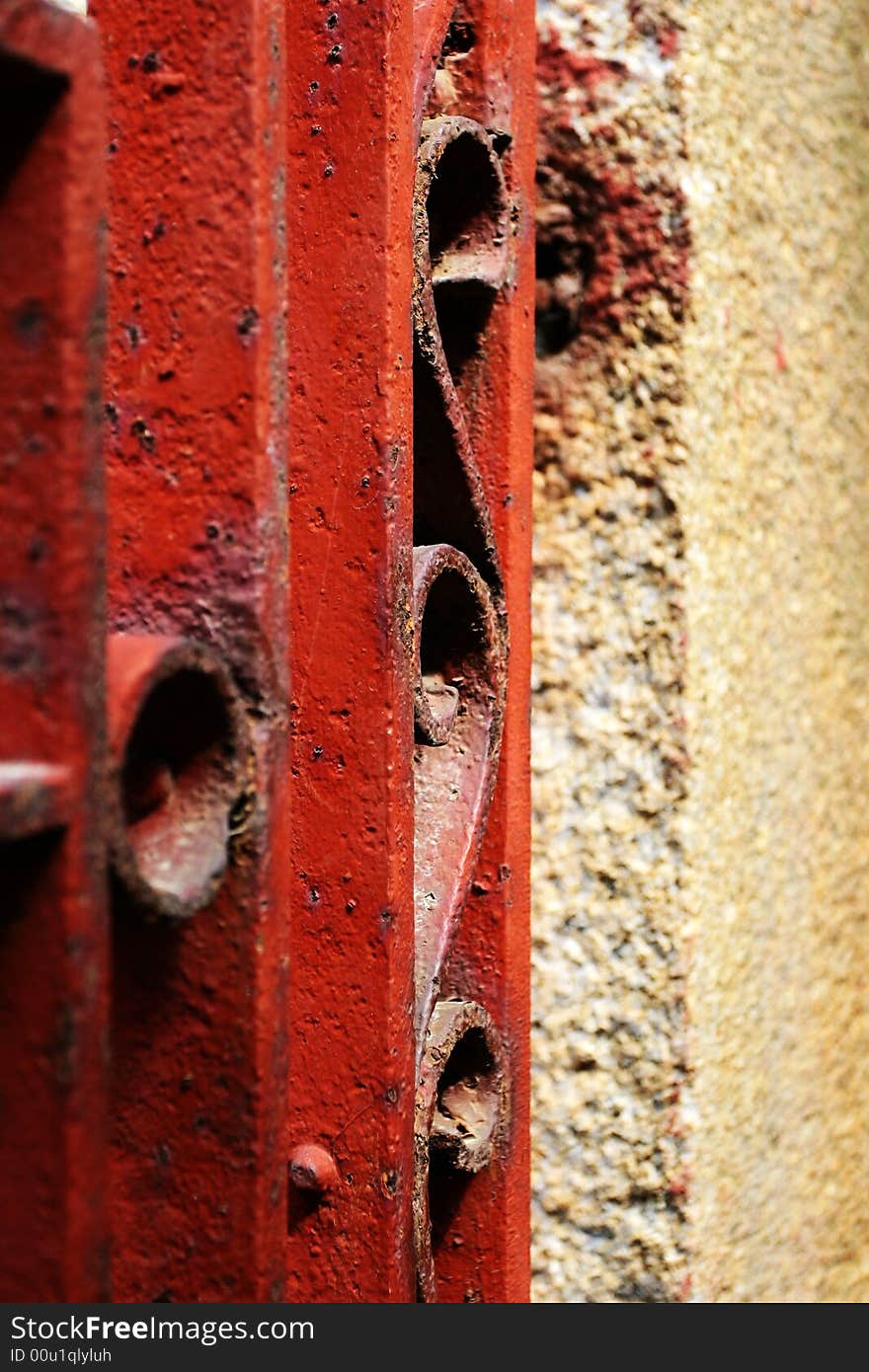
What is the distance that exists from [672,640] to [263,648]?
49 centimetres

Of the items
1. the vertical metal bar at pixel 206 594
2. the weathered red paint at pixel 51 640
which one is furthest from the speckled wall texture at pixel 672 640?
the weathered red paint at pixel 51 640

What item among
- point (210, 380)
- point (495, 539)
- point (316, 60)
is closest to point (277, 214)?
point (210, 380)

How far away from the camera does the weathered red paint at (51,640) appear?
386 millimetres

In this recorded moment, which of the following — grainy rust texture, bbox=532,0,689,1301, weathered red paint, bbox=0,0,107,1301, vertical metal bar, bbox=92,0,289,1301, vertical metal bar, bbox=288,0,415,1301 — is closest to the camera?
weathered red paint, bbox=0,0,107,1301

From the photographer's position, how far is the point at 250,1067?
1.64 ft

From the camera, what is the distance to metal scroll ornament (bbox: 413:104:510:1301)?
2.45 ft

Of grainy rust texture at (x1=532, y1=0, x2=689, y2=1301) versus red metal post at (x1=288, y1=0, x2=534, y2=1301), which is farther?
grainy rust texture at (x1=532, y1=0, x2=689, y2=1301)

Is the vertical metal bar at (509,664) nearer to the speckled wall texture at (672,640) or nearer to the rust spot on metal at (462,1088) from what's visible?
the rust spot on metal at (462,1088)

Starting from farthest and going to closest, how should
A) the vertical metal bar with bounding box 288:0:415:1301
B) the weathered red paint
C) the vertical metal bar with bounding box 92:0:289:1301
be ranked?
1. the vertical metal bar with bounding box 288:0:415:1301
2. the vertical metal bar with bounding box 92:0:289:1301
3. the weathered red paint

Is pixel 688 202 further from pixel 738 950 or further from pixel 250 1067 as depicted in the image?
pixel 250 1067

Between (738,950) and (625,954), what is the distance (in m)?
0.10

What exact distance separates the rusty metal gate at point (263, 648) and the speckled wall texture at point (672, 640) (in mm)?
153

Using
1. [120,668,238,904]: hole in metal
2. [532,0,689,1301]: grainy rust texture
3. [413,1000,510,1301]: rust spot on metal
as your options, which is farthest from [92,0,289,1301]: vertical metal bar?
[532,0,689,1301]: grainy rust texture

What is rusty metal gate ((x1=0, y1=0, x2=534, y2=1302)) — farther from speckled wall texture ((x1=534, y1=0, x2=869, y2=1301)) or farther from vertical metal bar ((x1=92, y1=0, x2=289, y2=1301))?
speckled wall texture ((x1=534, y1=0, x2=869, y2=1301))
